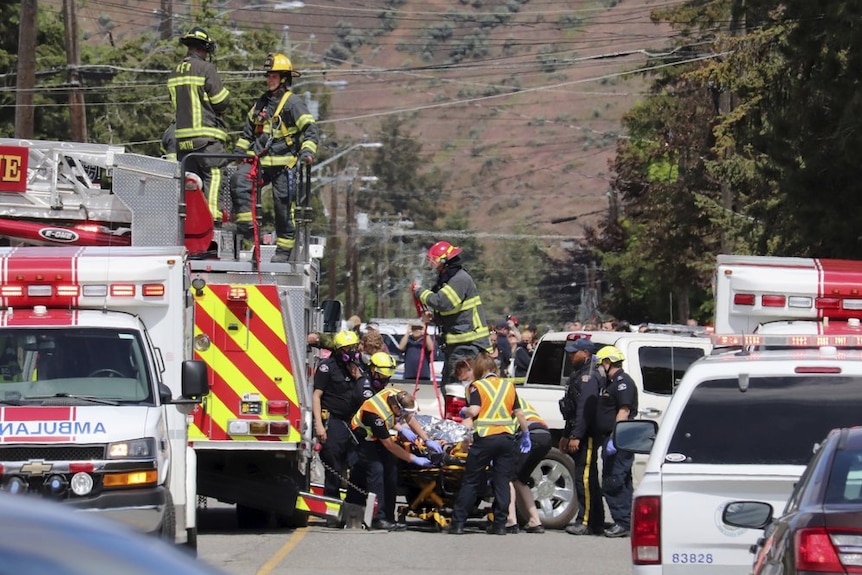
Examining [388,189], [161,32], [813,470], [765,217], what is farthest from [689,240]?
[388,189]

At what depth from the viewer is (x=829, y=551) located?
5.69 metres

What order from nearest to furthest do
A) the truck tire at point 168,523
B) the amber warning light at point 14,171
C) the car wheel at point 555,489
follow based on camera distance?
the truck tire at point 168,523 < the amber warning light at point 14,171 < the car wheel at point 555,489

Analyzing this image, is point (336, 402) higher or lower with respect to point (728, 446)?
lower

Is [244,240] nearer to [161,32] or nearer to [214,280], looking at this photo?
[214,280]

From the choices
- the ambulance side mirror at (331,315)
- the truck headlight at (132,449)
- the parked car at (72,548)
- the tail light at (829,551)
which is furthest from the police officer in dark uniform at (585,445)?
the parked car at (72,548)

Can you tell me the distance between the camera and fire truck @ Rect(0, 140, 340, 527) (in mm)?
13328

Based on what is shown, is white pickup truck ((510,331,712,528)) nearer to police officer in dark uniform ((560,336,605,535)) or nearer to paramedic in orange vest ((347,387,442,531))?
Result: police officer in dark uniform ((560,336,605,535))

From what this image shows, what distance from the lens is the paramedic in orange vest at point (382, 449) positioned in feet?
48.3

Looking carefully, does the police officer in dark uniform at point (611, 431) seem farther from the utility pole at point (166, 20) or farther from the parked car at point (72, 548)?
the utility pole at point (166, 20)

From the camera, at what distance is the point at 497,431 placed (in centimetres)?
1455

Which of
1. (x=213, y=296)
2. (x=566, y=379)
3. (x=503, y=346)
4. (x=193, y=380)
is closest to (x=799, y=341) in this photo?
(x=193, y=380)

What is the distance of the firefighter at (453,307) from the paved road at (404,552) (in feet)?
5.87

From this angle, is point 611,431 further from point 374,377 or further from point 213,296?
point 213,296

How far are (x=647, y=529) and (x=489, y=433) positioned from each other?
23.3ft
